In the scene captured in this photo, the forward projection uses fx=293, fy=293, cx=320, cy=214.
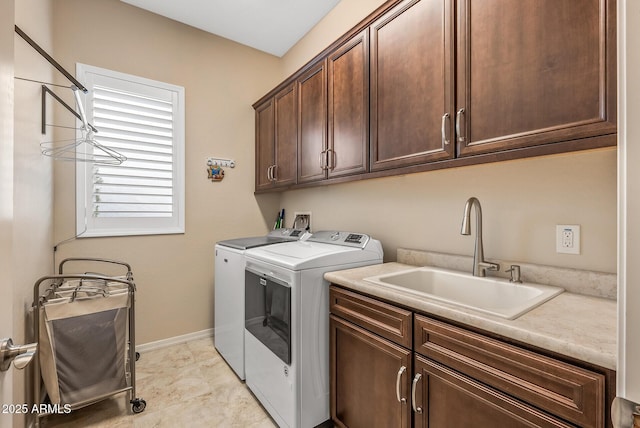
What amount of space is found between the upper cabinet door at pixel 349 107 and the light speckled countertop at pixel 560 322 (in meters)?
0.86

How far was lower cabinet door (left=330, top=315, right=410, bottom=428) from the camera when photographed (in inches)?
46.3

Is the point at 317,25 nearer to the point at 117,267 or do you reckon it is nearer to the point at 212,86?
the point at 212,86

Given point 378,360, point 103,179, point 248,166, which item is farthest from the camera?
point 248,166

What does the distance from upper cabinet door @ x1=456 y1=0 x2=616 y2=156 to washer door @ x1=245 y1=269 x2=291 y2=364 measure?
1.16 m

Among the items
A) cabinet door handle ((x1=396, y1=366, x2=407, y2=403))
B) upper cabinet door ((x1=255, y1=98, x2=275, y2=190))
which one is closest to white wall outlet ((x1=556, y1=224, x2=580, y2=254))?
cabinet door handle ((x1=396, y1=366, x2=407, y2=403))

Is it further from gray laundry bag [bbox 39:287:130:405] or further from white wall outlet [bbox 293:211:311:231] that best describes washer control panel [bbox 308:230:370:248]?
gray laundry bag [bbox 39:287:130:405]

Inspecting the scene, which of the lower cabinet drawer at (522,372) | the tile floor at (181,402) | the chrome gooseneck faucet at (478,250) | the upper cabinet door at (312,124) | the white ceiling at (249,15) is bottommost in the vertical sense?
the tile floor at (181,402)

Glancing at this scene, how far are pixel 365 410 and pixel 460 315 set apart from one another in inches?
29.1

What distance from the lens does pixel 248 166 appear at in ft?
9.77

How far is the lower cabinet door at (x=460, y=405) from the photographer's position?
0.83 meters

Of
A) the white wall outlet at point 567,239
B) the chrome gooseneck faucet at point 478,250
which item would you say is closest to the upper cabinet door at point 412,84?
the chrome gooseneck faucet at point 478,250

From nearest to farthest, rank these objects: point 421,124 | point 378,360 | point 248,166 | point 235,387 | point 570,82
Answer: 1. point 570,82
2. point 378,360
3. point 421,124
4. point 235,387
5. point 248,166

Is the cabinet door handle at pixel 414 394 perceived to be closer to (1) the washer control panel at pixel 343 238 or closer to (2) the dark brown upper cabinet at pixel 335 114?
(1) the washer control panel at pixel 343 238

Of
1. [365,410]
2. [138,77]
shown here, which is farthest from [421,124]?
[138,77]
